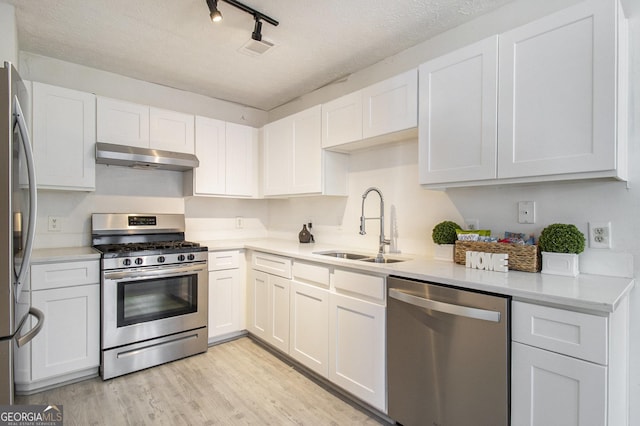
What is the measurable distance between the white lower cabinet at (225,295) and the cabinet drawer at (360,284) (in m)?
1.31

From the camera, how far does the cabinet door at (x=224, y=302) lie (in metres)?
3.06

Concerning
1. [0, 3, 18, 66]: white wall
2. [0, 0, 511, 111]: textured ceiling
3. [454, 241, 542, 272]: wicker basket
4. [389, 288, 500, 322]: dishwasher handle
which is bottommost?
[389, 288, 500, 322]: dishwasher handle

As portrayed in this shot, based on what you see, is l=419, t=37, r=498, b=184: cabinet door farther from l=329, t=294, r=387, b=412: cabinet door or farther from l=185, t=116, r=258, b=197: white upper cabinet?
l=185, t=116, r=258, b=197: white upper cabinet

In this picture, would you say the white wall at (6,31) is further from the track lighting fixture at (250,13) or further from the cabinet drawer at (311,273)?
the cabinet drawer at (311,273)

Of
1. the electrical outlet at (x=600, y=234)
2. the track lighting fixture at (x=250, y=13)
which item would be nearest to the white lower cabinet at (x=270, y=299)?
the track lighting fixture at (x=250, y=13)

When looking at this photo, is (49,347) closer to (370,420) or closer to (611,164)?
(370,420)

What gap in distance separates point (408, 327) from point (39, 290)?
7.92 feet

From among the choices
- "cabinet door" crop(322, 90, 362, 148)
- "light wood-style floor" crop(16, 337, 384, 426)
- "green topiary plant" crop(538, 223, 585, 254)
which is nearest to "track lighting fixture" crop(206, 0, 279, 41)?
"cabinet door" crop(322, 90, 362, 148)

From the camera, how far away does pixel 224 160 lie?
3.44 m

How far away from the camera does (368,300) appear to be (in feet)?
6.66

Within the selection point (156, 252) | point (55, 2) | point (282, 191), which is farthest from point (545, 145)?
point (55, 2)

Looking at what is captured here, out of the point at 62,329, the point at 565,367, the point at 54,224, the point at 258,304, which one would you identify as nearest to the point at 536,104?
the point at 565,367

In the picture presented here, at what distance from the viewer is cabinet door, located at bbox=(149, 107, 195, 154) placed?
300 cm

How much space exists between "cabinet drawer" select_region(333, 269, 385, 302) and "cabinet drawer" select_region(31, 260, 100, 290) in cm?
178
